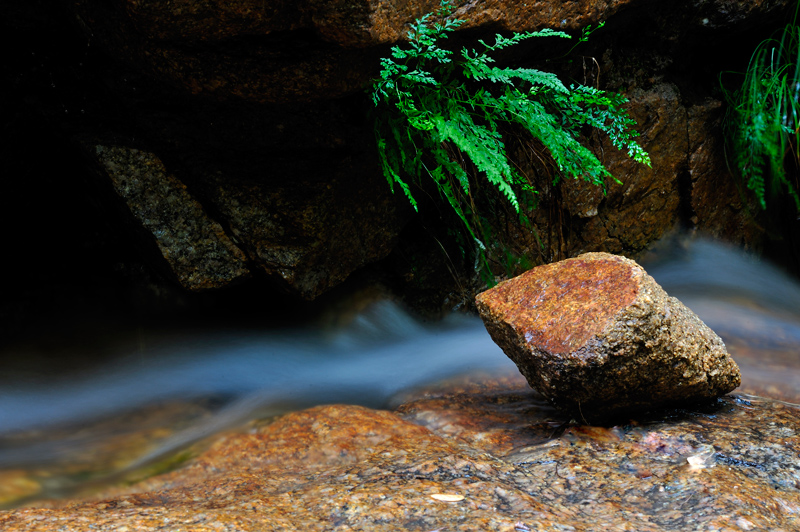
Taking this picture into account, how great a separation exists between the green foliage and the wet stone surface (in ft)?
6.52

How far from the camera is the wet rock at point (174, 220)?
10.6 ft

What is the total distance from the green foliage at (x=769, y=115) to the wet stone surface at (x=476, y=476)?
1.99 meters

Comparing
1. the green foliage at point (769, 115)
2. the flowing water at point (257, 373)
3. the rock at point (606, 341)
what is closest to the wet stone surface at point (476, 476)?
the rock at point (606, 341)

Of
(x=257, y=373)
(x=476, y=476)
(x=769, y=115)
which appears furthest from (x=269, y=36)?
(x=769, y=115)

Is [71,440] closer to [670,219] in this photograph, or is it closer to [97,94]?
[97,94]

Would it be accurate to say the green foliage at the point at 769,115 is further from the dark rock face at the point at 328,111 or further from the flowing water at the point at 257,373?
the flowing water at the point at 257,373

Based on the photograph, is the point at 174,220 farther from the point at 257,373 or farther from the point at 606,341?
the point at 606,341

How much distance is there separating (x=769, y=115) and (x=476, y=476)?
135 inches

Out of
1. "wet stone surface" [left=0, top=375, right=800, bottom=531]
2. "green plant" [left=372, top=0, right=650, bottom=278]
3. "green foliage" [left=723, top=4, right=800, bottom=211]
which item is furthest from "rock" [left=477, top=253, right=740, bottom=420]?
"green foliage" [left=723, top=4, right=800, bottom=211]

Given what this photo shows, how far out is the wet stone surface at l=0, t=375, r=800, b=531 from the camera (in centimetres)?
180

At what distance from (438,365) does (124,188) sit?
2095mm

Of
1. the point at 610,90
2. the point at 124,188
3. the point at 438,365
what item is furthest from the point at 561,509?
the point at 610,90

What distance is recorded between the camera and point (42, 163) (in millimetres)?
3523

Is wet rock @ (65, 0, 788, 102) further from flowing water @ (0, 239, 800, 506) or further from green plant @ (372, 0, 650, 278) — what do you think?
flowing water @ (0, 239, 800, 506)
